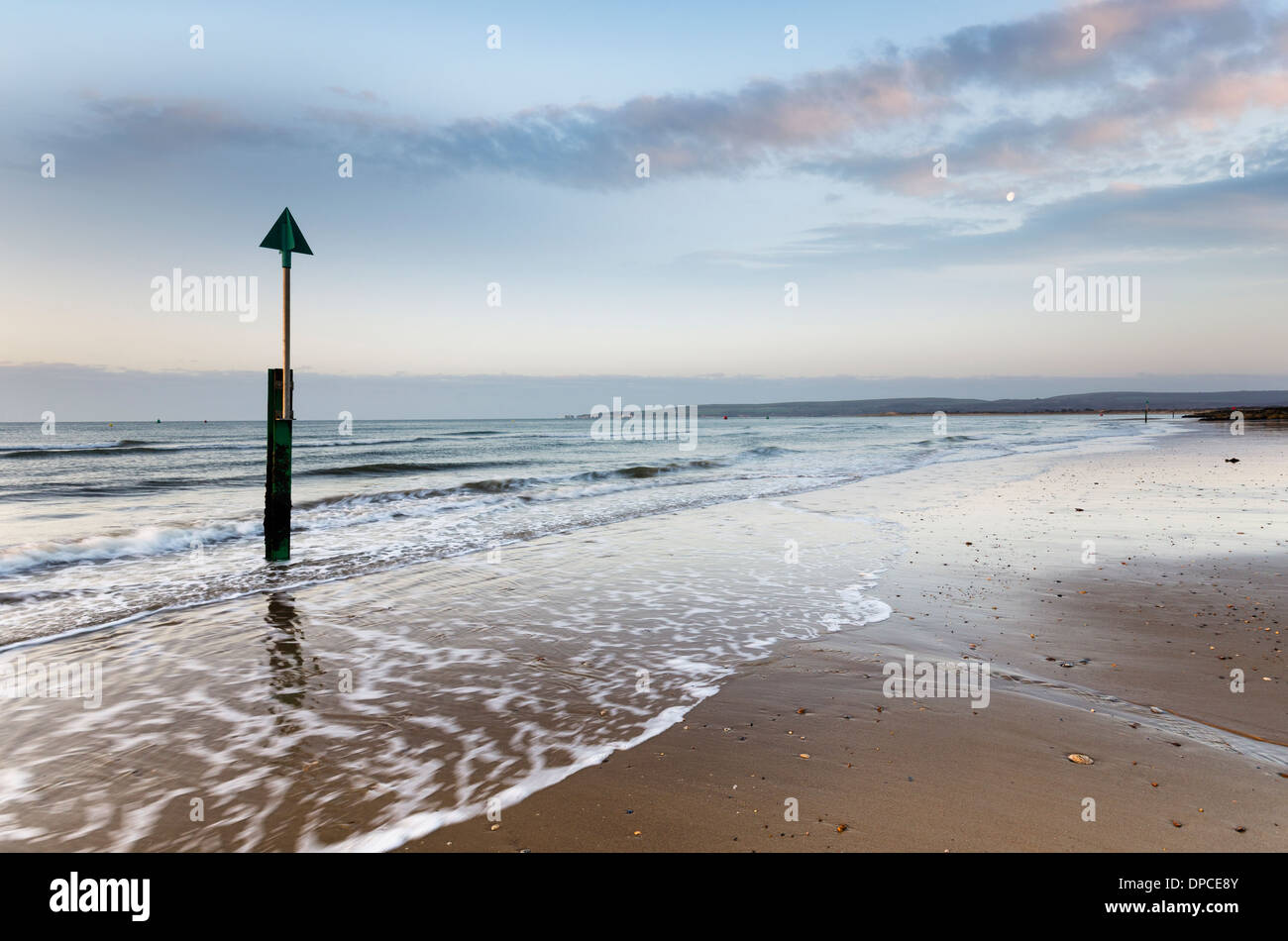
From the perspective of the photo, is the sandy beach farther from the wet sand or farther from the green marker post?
the green marker post

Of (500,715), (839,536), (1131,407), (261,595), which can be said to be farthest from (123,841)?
(1131,407)

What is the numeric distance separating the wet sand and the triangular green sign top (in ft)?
17.2

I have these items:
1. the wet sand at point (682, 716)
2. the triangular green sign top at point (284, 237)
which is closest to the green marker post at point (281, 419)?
the triangular green sign top at point (284, 237)

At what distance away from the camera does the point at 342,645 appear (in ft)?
19.9

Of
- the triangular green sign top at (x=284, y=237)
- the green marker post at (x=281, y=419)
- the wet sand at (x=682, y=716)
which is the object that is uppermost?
the triangular green sign top at (x=284, y=237)

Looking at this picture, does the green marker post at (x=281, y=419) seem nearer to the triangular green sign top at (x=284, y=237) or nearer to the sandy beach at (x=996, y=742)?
the triangular green sign top at (x=284, y=237)

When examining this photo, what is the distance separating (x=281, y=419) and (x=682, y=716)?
29.2 ft

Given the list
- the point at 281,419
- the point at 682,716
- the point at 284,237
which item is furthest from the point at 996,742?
the point at 284,237

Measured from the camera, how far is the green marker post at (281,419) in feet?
32.3

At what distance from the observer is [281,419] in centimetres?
1037

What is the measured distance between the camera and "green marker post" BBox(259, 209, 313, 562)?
985 centimetres

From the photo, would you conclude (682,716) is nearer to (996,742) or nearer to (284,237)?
(996,742)
